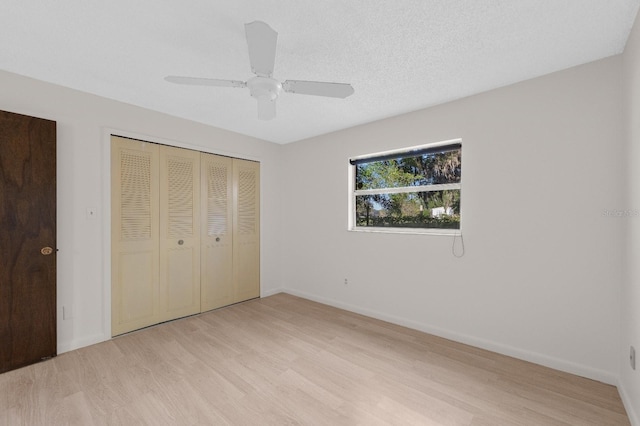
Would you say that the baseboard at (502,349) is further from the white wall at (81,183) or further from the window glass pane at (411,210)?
the white wall at (81,183)

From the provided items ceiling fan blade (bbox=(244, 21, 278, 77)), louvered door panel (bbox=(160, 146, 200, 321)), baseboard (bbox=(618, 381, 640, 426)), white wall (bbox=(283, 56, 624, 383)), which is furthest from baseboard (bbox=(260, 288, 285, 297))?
baseboard (bbox=(618, 381, 640, 426))

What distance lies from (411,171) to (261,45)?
2.39 meters

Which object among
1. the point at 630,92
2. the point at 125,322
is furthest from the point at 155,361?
the point at 630,92

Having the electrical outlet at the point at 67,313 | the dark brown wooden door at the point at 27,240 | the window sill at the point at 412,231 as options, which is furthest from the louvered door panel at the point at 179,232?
the window sill at the point at 412,231

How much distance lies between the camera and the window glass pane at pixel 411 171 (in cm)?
295

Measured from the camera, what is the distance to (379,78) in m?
2.32

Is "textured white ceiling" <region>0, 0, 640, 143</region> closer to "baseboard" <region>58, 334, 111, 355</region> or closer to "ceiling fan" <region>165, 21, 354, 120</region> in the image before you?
"ceiling fan" <region>165, 21, 354, 120</region>

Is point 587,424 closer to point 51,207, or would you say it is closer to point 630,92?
point 630,92

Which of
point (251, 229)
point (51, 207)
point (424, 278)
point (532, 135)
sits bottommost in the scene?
point (424, 278)

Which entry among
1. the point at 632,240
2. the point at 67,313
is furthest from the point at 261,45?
the point at 67,313

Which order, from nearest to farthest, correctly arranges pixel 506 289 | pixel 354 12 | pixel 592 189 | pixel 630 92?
pixel 354 12, pixel 630 92, pixel 592 189, pixel 506 289

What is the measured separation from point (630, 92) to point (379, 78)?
66.9 inches

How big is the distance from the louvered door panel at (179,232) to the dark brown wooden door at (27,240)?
956 millimetres

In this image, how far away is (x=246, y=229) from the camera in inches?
162
